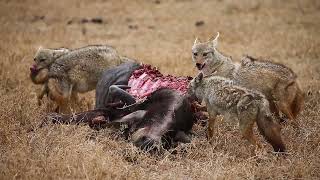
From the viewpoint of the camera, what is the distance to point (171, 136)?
6.58m

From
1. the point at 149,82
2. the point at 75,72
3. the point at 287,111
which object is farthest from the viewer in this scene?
the point at 75,72

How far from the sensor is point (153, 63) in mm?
12078

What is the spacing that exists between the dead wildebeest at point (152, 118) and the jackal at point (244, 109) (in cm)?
37

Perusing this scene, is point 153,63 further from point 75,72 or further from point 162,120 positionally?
point 162,120

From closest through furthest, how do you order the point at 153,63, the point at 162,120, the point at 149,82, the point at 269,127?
1. the point at 269,127
2. the point at 162,120
3. the point at 149,82
4. the point at 153,63

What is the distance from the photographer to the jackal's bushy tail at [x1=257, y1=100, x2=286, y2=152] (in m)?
6.04

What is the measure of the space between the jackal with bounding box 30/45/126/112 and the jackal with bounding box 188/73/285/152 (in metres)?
2.26

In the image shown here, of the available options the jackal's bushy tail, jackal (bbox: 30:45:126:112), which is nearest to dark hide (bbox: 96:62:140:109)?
jackal (bbox: 30:45:126:112)

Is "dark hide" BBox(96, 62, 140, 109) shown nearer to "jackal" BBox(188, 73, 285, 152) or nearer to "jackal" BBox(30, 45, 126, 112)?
"jackal" BBox(30, 45, 126, 112)

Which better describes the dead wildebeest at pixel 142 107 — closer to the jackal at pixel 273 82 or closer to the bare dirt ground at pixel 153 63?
the bare dirt ground at pixel 153 63

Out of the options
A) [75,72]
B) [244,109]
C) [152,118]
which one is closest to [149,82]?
[152,118]

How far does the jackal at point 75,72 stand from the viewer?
27.7 ft

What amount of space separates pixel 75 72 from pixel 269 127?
11.7ft

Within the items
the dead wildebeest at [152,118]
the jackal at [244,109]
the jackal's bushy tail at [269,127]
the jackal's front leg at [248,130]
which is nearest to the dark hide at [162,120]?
the dead wildebeest at [152,118]
